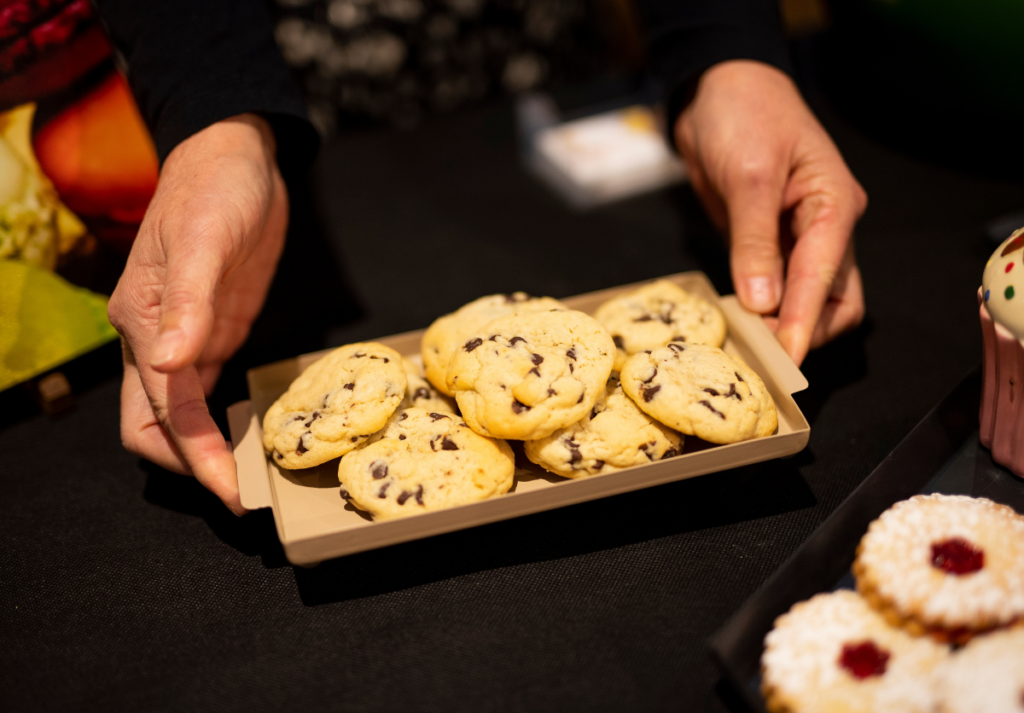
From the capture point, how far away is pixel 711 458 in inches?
34.6

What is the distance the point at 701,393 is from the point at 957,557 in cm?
36

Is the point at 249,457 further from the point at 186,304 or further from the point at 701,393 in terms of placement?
the point at 701,393

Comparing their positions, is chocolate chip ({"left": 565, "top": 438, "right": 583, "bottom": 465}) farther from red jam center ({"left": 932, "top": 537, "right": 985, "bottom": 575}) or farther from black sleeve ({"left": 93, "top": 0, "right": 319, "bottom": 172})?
black sleeve ({"left": 93, "top": 0, "right": 319, "bottom": 172})

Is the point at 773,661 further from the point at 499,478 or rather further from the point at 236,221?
the point at 236,221

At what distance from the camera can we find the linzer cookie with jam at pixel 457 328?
108cm

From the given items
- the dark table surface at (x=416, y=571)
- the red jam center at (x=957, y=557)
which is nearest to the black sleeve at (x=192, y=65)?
the dark table surface at (x=416, y=571)

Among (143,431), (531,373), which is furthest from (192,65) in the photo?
(531,373)

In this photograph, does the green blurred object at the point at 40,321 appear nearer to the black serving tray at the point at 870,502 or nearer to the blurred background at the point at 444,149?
the blurred background at the point at 444,149

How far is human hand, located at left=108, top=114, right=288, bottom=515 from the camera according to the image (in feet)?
3.05

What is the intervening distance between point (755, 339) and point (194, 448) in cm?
92

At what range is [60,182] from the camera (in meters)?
1.32

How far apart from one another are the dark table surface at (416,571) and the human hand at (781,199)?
6.8 inches

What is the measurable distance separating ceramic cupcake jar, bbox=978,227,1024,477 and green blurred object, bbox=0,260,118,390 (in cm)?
160

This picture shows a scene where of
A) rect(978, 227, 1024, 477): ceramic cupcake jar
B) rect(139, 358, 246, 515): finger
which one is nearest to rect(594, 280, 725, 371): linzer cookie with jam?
rect(978, 227, 1024, 477): ceramic cupcake jar
